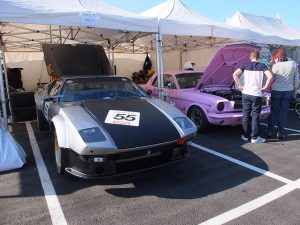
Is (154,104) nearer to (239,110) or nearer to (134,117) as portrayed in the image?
(134,117)

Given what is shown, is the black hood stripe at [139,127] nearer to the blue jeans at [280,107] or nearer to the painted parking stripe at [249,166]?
the painted parking stripe at [249,166]

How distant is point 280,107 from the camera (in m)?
5.46

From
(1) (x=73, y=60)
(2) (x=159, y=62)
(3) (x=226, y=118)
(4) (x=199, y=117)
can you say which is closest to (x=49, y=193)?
(3) (x=226, y=118)

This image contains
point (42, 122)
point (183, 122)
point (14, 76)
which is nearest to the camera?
point (183, 122)

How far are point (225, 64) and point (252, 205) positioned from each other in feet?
12.9

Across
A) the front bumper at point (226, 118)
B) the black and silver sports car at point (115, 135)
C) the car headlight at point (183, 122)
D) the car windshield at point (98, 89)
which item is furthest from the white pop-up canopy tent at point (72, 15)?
the car headlight at point (183, 122)

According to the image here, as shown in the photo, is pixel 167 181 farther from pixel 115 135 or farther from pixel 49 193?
pixel 49 193

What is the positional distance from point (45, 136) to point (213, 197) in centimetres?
407

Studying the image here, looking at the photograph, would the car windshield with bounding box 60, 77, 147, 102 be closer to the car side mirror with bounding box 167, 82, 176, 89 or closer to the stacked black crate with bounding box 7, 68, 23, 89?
the car side mirror with bounding box 167, 82, 176, 89

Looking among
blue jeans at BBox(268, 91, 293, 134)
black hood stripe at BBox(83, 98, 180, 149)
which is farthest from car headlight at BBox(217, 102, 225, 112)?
black hood stripe at BBox(83, 98, 180, 149)

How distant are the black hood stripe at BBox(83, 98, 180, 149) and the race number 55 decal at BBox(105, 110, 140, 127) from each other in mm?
48

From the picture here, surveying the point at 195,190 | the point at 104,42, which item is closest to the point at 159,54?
the point at 195,190

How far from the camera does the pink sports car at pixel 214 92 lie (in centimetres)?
548

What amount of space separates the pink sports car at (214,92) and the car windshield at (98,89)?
42.6 inches
